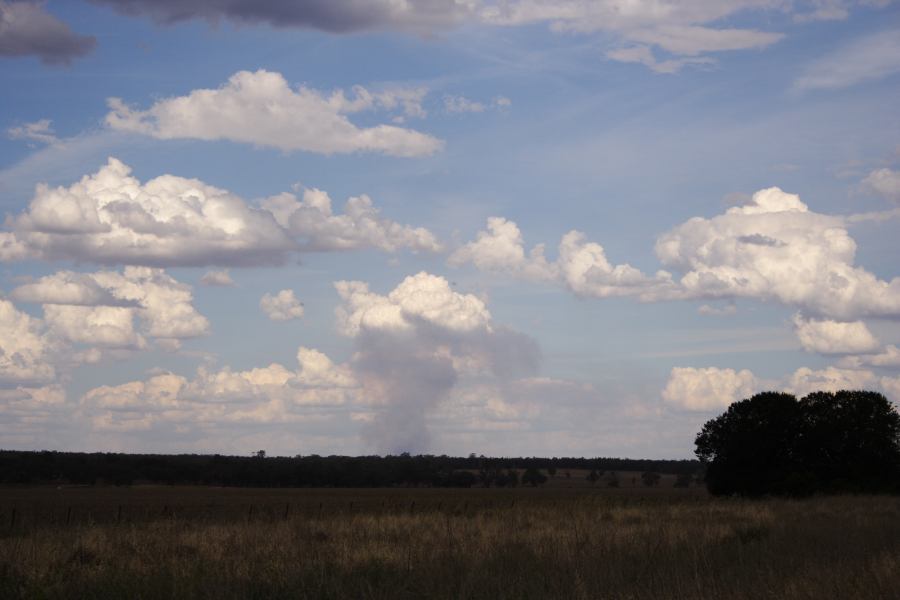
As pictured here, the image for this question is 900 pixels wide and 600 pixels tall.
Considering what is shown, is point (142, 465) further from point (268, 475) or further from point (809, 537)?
point (809, 537)

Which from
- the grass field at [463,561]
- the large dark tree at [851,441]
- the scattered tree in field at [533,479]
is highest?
the large dark tree at [851,441]

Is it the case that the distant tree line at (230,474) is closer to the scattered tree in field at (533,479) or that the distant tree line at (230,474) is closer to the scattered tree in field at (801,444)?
the scattered tree in field at (533,479)

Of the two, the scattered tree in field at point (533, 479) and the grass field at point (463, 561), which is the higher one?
the scattered tree in field at point (533, 479)

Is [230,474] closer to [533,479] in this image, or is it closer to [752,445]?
[533,479]

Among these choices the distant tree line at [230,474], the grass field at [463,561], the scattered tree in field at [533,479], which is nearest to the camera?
the grass field at [463,561]

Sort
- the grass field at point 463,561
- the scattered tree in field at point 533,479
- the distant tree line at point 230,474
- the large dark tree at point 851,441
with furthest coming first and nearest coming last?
the scattered tree in field at point 533,479
the distant tree line at point 230,474
the large dark tree at point 851,441
the grass field at point 463,561

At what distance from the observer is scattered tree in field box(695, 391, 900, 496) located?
57.8m

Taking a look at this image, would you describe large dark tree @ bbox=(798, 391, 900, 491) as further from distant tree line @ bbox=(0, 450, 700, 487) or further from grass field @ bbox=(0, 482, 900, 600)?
distant tree line @ bbox=(0, 450, 700, 487)

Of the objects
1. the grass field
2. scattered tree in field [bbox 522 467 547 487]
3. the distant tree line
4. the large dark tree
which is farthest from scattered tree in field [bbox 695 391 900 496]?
scattered tree in field [bbox 522 467 547 487]

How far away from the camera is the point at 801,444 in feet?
197

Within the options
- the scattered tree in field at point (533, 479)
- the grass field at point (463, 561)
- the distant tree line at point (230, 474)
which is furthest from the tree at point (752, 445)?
the scattered tree in field at point (533, 479)

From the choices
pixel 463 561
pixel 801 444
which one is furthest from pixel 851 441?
pixel 463 561

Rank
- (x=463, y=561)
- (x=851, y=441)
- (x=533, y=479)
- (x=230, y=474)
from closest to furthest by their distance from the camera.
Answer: (x=463, y=561) → (x=851, y=441) → (x=230, y=474) → (x=533, y=479)

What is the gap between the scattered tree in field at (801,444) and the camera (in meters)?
57.8
